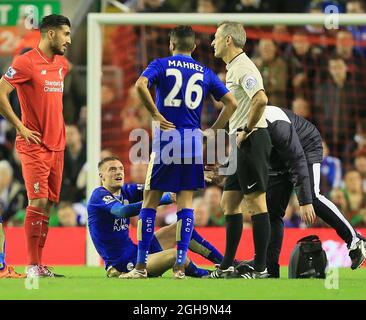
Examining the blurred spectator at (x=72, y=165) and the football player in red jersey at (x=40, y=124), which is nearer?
the football player in red jersey at (x=40, y=124)

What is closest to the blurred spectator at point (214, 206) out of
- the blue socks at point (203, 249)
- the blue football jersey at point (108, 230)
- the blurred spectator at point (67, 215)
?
the blurred spectator at point (67, 215)

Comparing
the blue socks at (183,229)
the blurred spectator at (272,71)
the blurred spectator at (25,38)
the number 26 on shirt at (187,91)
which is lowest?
the blue socks at (183,229)

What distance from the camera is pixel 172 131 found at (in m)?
8.09

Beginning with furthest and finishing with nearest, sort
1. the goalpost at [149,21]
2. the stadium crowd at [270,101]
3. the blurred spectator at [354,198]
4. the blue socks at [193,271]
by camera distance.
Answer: the stadium crowd at [270,101] → the blurred spectator at [354,198] → the goalpost at [149,21] → the blue socks at [193,271]

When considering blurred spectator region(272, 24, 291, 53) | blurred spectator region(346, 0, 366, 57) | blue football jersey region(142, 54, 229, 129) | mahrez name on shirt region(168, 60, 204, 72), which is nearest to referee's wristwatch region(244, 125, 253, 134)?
blue football jersey region(142, 54, 229, 129)

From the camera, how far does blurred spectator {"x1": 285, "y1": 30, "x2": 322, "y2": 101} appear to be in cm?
1333

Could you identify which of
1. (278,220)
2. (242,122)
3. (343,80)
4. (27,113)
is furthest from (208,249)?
(343,80)

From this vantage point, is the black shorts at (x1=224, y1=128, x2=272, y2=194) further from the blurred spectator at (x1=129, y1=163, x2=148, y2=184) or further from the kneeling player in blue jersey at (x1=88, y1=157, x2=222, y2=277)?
the blurred spectator at (x1=129, y1=163, x2=148, y2=184)

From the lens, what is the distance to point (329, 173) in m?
13.0

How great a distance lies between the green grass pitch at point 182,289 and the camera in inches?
278

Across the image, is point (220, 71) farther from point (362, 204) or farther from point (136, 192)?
point (136, 192)

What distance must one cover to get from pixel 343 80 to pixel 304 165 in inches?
194

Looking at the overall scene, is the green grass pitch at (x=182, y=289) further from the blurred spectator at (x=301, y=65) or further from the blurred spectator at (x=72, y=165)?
the blurred spectator at (x=301, y=65)

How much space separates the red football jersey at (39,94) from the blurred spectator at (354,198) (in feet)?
15.1
